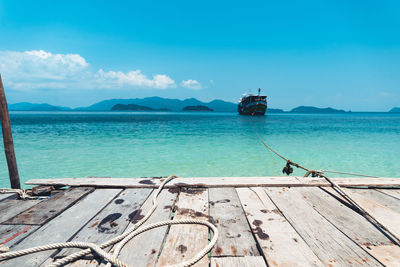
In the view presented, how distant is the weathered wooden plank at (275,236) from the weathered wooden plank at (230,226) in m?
0.06

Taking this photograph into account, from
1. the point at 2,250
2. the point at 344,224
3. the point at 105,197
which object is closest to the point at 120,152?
the point at 105,197

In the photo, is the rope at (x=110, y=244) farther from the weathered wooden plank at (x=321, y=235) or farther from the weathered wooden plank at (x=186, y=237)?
the weathered wooden plank at (x=321, y=235)

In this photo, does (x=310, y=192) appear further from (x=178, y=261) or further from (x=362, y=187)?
(x=178, y=261)

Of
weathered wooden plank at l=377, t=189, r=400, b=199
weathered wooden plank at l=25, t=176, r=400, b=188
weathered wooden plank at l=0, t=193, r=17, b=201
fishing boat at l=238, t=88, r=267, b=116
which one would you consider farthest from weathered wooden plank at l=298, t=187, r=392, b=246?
fishing boat at l=238, t=88, r=267, b=116

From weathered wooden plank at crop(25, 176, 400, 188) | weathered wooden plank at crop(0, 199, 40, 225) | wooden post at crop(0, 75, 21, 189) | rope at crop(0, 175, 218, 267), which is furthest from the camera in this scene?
wooden post at crop(0, 75, 21, 189)

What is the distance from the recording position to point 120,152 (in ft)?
37.6

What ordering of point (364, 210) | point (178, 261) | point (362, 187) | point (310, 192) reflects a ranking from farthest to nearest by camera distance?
point (362, 187) → point (310, 192) → point (364, 210) → point (178, 261)

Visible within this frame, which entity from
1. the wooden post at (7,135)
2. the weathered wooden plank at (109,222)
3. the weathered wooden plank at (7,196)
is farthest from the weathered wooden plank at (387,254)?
the wooden post at (7,135)

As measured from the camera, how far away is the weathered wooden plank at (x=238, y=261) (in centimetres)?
116

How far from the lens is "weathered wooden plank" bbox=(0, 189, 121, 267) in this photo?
1212 millimetres

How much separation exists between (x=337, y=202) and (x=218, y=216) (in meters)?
1.29

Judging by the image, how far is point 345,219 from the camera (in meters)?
1.67

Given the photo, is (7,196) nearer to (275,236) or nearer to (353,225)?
(275,236)

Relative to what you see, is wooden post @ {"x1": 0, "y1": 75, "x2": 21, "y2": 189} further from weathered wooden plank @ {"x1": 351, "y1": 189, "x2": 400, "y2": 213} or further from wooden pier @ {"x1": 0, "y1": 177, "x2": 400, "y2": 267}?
weathered wooden plank @ {"x1": 351, "y1": 189, "x2": 400, "y2": 213}
